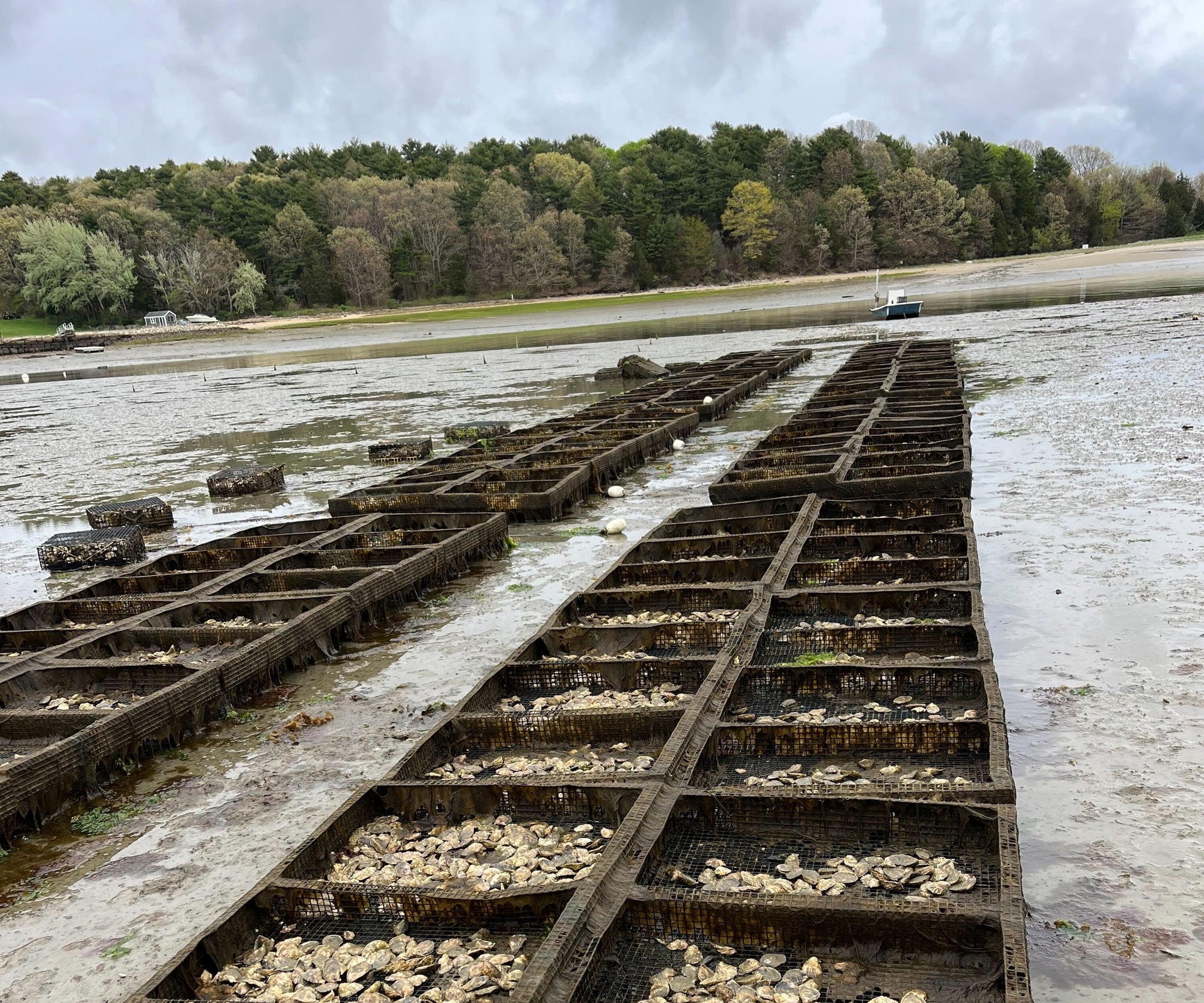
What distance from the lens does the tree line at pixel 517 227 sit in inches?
3964

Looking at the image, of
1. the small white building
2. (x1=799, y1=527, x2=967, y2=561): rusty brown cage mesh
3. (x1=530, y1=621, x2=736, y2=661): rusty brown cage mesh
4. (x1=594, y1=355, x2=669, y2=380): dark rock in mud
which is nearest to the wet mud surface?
(x1=799, y1=527, x2=967, y2=561): rusty brown cage mesh

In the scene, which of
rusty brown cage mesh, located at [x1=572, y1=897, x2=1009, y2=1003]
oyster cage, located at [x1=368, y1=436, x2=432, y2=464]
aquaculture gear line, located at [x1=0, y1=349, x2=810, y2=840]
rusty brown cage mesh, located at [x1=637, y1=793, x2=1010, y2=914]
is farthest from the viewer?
oyster cage, located at [x1=368, y1=436, x2=432, y2=464]

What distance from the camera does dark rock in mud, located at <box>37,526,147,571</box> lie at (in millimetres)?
11250

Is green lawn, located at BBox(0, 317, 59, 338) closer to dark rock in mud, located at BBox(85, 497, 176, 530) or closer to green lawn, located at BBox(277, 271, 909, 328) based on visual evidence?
green lawn, located at BBox(277, 271, 909, 328)

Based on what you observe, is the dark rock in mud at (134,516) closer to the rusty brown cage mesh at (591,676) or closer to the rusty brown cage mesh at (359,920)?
the rusty brown cage mesh at (591,676)

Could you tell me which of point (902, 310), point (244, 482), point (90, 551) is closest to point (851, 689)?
point (90, 551)

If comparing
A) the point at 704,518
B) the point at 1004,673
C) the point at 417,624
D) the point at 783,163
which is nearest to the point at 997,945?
the point at 1004,673

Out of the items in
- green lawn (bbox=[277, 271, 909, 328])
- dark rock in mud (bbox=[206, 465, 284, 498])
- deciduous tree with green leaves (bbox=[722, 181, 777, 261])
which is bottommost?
dark rock in mud (bbox=[206, 465, 284, 498])

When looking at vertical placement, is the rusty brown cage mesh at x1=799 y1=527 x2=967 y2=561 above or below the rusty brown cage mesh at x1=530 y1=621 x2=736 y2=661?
above

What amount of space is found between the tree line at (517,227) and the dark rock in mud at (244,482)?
8841 cm

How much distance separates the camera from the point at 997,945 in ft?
10.8

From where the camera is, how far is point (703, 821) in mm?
4320

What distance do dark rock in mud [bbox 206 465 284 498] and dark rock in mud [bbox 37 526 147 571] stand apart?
3315 millimetres

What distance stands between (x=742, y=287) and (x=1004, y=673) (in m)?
94.3
